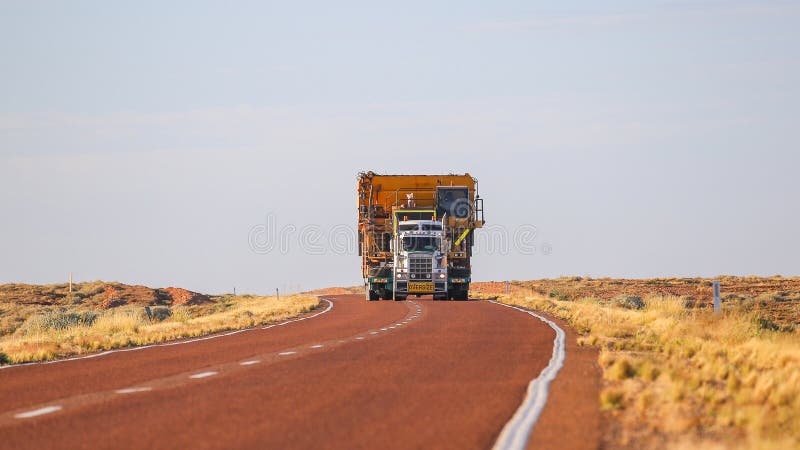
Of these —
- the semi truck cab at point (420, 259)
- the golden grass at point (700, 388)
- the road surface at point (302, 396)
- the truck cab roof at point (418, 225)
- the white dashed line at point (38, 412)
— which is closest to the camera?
the golden grass at point (700, 388)

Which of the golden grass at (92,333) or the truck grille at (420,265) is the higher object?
the truck grille at (420,265)

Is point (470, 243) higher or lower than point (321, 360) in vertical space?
higher

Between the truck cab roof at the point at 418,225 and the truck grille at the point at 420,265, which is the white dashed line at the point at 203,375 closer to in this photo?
the truck cab roof at the point at 418,225

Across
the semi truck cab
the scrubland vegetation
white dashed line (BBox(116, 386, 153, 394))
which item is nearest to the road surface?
white dashed line (BBox(116, 386, 153, 394))

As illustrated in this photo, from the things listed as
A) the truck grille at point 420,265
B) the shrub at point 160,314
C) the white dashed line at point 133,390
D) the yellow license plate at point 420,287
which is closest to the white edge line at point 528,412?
the white dashed line at point 133,390

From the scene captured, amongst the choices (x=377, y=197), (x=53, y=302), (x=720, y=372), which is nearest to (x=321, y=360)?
(x=720, y=372)

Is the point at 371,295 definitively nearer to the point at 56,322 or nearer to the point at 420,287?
the point at 420,287

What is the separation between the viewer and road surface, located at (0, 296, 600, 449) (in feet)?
32.3

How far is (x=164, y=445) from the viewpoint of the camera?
30.8ft

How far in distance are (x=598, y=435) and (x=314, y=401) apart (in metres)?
3.51

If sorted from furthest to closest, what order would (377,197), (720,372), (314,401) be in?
(377,197)
(720,372)
(314,401)

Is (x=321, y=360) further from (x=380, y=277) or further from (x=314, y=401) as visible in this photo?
(x=380, y=277)

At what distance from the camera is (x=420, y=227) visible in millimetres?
44969

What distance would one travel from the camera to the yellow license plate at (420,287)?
45844mm
